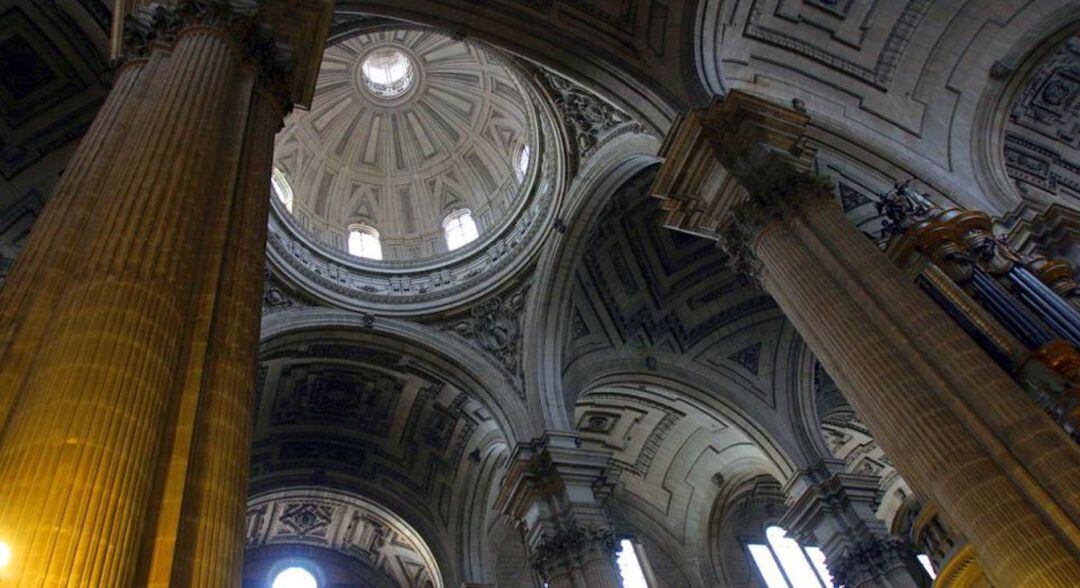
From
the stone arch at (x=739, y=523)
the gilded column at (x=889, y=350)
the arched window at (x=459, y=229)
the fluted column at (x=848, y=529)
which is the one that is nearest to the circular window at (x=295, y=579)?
the arched window at (x=459, y=229)

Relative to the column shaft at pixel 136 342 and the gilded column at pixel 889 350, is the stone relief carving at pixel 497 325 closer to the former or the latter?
the gilded column at pixel 889 350

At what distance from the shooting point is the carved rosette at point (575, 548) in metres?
10.8

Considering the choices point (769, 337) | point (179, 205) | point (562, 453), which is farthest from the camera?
point (769, 337)

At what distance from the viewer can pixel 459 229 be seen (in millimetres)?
17422

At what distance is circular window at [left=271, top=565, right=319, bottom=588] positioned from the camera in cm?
1677

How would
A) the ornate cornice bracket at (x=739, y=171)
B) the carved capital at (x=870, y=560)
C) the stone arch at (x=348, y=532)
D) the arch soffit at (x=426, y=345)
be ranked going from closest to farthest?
the ornate cornice bracket at (x=739, y=171) < the carved capital at (x=870, y=560) < the arch soffit at (x=426, y=345) < the stone arch at (x=348, y=532)

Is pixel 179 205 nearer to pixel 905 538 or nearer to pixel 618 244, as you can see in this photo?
pixel 618 244

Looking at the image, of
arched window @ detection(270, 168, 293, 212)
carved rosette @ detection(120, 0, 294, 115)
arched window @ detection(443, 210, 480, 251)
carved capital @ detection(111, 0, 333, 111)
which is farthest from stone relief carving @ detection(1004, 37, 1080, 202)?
arched window @ detection(270, 168, 293, 212)

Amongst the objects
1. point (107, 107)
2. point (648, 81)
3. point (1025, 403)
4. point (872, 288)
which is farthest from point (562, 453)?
point (107, 107)

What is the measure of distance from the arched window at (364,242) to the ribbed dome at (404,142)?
5.1 inches

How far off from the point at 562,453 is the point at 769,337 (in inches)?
233

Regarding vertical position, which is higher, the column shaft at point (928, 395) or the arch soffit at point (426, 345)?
the arch soffit at point (426, 345)

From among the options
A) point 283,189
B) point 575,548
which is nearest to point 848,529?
point 575,548

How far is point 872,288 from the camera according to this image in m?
6.50
